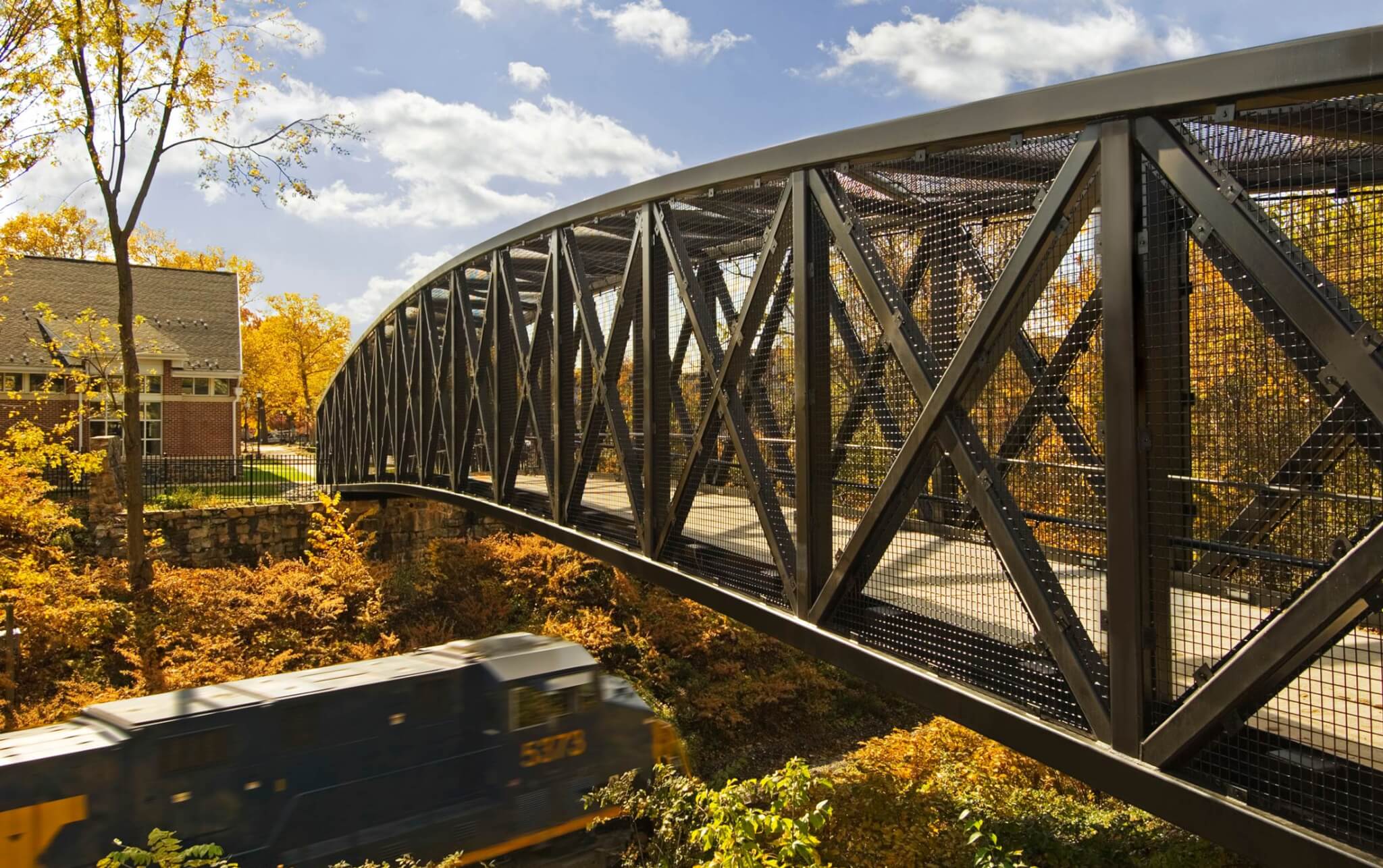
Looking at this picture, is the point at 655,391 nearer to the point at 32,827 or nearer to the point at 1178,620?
the point at 1178,620

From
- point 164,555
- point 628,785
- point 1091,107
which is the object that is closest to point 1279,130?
point 1091,107

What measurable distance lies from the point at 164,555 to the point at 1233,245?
21.6 meters

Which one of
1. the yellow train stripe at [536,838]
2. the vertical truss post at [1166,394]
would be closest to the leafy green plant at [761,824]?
the vertical truss post at [1166,394]

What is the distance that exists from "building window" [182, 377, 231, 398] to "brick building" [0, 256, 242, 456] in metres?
0.03

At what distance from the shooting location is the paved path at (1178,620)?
3.59m

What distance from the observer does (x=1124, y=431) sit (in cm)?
384

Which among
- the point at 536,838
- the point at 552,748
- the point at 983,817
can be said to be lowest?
the point at 536,838

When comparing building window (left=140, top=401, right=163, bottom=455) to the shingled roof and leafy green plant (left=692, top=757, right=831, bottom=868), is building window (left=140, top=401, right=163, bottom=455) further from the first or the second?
leafy green plant (left=692, top=757, right=831, bottom=868)

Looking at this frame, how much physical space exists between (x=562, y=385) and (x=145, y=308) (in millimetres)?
30794

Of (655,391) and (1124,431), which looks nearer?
(1124,431)

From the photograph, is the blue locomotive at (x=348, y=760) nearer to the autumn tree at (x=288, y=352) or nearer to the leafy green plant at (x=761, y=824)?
the leafy green plant at (x=761, y=824)

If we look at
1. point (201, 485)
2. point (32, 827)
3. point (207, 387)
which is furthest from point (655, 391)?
point (207, 387)

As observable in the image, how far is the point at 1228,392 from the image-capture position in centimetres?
373

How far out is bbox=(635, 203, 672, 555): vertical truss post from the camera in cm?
852
